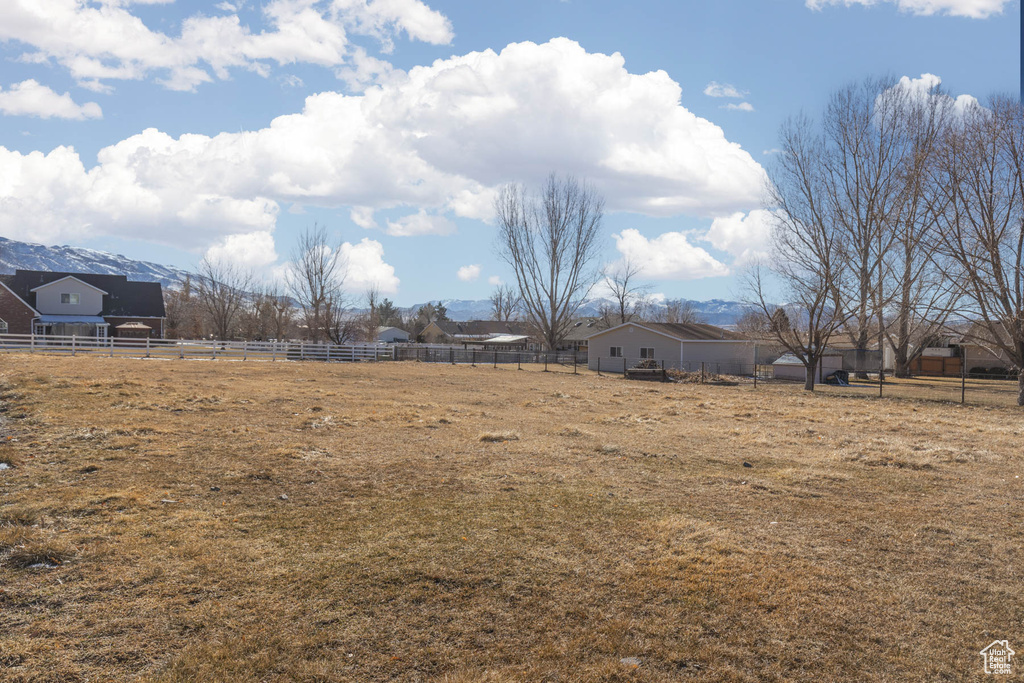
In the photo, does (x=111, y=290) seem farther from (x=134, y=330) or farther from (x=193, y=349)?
(x=193, y=349)

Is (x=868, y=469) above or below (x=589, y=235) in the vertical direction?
below

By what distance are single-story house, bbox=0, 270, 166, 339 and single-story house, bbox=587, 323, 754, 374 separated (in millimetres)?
35173

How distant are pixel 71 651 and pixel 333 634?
169 centimetres

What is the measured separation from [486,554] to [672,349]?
4118 centimetres

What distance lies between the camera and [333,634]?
15.0 ft

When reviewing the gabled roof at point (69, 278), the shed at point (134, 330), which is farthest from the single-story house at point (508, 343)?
the gabled roof at point (69, 278)

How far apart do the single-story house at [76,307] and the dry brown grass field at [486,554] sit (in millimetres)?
44147

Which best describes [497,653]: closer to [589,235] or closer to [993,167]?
[993,167]

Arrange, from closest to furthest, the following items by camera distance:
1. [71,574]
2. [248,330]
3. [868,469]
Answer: [71,574]
[868,469]
[248,330]

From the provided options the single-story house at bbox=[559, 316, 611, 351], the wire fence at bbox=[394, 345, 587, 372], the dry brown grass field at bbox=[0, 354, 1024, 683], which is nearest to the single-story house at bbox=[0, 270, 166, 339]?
the wire fence at bbox=[394, 345, 587, 372]

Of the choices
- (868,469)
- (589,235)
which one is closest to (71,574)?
(868,469)

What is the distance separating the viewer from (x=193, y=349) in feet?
124

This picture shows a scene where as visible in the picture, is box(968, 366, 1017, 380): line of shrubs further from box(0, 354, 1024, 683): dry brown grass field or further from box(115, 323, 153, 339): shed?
box(115, 323, 153, 339): shed

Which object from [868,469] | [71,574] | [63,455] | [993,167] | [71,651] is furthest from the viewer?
[993,167]
